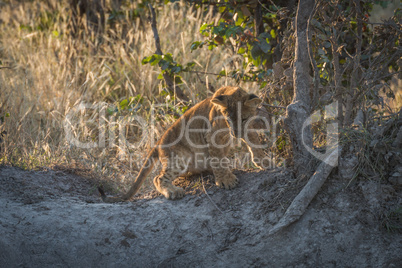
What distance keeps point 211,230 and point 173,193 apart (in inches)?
30.6

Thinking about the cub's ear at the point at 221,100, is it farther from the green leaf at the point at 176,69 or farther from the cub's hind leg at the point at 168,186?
Result: the green leaf at the point at 176,69

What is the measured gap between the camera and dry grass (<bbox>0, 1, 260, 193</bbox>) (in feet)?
19.9

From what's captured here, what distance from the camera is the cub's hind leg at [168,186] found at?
4.44 m

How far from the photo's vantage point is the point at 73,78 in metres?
7.18

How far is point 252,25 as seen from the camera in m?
5.95

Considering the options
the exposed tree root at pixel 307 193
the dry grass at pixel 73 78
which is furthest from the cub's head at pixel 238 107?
the dry grass at pixel 73 78

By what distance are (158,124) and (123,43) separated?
10.9 feet

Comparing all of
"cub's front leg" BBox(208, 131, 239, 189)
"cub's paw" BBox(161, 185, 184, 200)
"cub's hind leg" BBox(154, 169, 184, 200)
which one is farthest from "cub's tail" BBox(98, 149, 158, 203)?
"cub's front leg" BBox(208, 131, 239, 189)

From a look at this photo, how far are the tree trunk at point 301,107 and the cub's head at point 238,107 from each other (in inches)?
18.8

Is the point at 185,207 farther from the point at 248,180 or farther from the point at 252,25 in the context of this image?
the point at 252,25

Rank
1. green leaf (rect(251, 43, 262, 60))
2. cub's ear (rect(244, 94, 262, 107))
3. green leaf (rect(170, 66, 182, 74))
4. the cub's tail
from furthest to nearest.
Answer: green leaf (rect(170, 66, 182, 74)), green leaf (rect(251, 43, 262, 60)), the cub's tail, cub's ear (rect(244, 94, 262, 107))

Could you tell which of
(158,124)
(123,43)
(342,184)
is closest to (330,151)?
(342,184)

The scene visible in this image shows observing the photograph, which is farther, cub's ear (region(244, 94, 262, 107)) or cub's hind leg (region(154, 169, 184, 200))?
cub's hind leg (region(154, 169, 184, 200))

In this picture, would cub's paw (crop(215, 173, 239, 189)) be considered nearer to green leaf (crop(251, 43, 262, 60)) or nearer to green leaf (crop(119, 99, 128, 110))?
green leaf (crop(251, 43, 262, 60))
